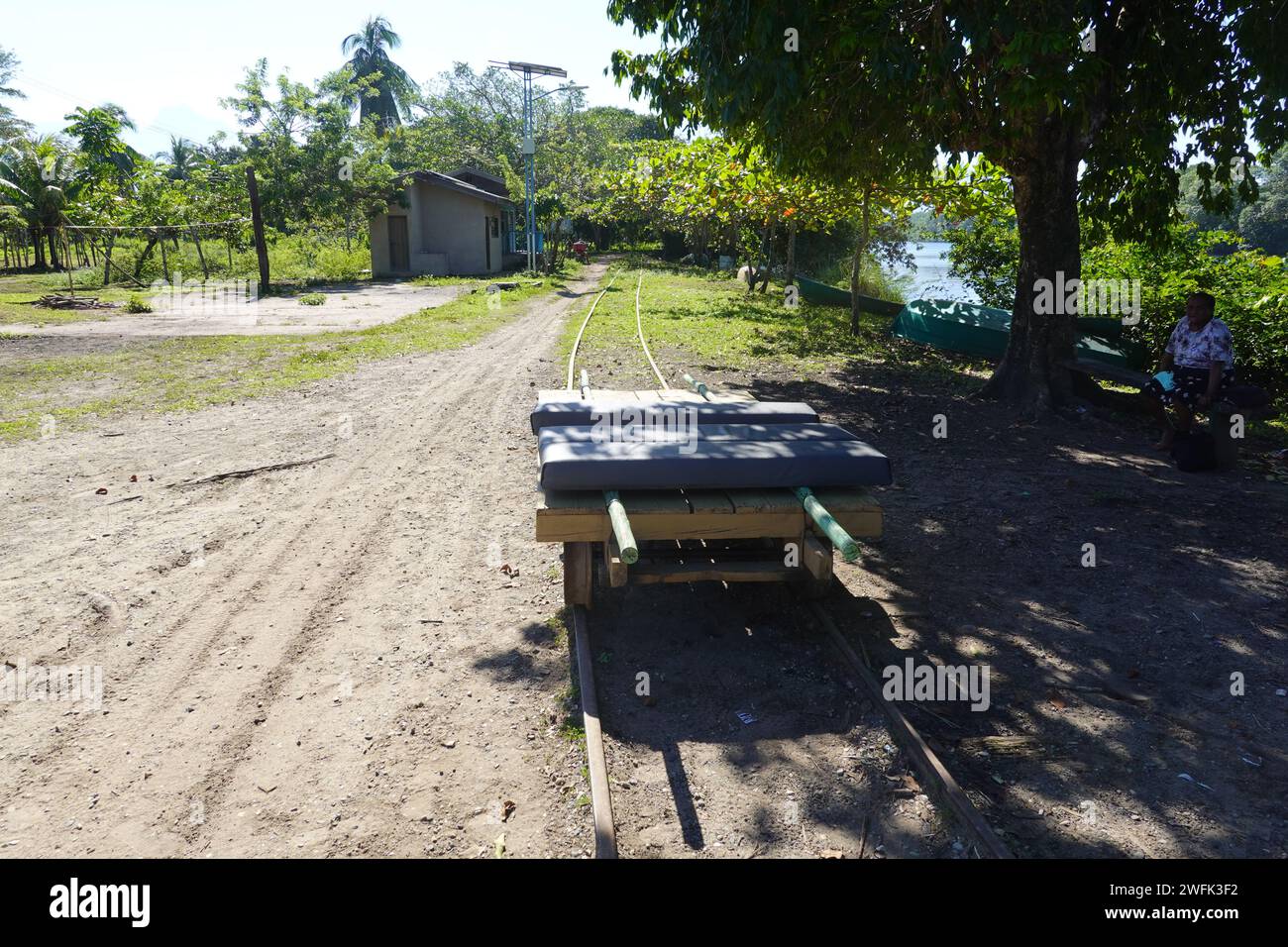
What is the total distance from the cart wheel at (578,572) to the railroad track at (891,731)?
124 mm

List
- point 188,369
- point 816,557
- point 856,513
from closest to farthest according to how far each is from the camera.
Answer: point 816,557 < point 856,513 < point 188,369

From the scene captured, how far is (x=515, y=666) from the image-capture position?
4.74 metres

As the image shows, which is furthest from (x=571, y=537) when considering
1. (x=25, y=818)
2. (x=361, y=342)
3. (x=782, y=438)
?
(x=361, y=342)

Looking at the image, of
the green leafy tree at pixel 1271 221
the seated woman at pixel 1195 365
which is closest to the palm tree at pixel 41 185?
the seated woman at pixel 1195 365

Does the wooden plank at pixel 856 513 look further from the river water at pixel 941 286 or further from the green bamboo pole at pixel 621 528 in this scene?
the river water at pixel 941 286

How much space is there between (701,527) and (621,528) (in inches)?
25.9

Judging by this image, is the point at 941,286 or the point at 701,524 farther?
the point at 941,286

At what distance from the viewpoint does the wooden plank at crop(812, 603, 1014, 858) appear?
10.6 feet

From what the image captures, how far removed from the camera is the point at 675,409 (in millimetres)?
6172

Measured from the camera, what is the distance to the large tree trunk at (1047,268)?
10719 mm

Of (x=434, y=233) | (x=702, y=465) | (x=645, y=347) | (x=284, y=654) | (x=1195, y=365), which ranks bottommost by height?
(x=284, y=654)

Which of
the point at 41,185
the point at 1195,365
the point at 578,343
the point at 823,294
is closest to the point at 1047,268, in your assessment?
the point at 1195,365

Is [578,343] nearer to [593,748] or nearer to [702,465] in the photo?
[702,465]
